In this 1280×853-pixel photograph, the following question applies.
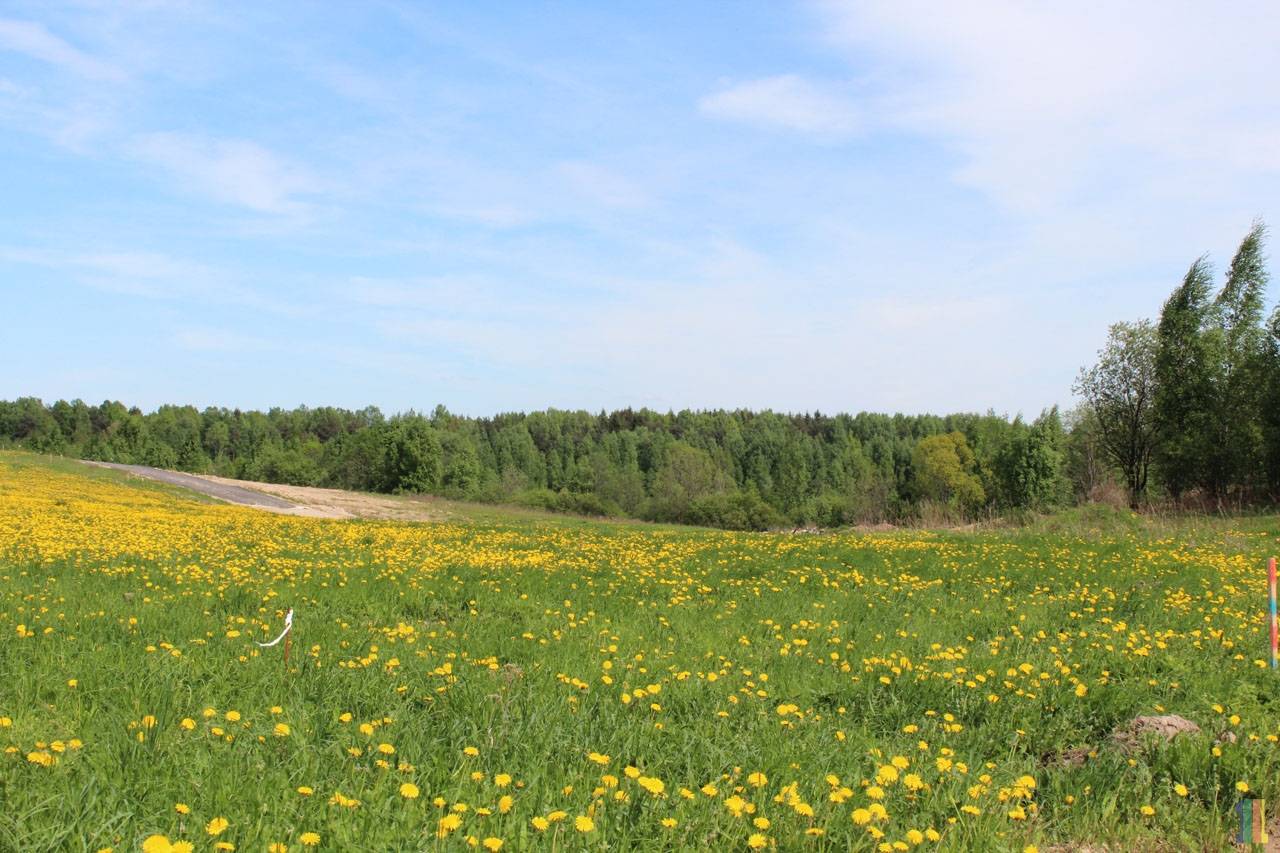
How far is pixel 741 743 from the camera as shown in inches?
191

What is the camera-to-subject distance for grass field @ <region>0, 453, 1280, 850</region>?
3623mm

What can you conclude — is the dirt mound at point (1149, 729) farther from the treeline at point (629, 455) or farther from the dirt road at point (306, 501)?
the treeline at point (629, 455)

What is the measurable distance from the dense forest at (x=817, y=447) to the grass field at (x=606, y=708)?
2208 cm

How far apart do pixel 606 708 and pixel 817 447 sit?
128347 millimetres

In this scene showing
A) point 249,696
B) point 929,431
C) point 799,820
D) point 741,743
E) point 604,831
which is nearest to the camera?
point 604,831

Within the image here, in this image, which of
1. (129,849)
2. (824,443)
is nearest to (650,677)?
(129,849)

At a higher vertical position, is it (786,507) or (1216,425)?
(1216,425)

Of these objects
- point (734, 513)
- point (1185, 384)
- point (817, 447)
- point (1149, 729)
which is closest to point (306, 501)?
point (1185, 384)

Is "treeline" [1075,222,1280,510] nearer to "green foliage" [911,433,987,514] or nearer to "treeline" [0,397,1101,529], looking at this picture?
"treeline" [0,397,1101,529]

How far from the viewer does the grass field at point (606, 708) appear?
11.9 feet

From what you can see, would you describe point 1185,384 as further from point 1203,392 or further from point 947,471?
point 947,471

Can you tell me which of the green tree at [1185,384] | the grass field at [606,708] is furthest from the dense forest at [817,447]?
the grass field at [606,708]

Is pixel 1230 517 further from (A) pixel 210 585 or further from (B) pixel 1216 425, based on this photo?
(A) pixel 210 585

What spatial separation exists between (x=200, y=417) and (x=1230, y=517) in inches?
5638
